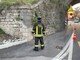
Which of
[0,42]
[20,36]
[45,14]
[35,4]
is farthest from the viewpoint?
[45,14]

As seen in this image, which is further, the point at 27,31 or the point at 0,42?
the point at 27,31

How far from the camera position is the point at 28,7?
20094 mm

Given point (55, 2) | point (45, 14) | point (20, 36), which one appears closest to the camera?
point (20, 36)

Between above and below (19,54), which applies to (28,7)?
above

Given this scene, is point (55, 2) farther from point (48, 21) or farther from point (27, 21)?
point (27, 21)

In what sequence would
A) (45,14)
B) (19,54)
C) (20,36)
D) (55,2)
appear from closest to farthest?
(19,54)
(20,36)
(45,14)
(55,2)

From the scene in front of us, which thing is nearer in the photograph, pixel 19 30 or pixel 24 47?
pixel 24 47

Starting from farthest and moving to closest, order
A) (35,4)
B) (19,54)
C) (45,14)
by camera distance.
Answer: (45,14), (35,4), (19,54)

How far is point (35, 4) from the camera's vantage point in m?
21.8

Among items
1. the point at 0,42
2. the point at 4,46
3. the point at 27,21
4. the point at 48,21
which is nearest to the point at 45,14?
the point at 48,21

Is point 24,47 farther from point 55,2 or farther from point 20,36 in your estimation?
point 55,2

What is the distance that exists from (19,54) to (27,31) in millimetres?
6047

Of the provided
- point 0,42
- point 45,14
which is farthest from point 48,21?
point 0,42

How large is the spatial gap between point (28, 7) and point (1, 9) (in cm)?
191
